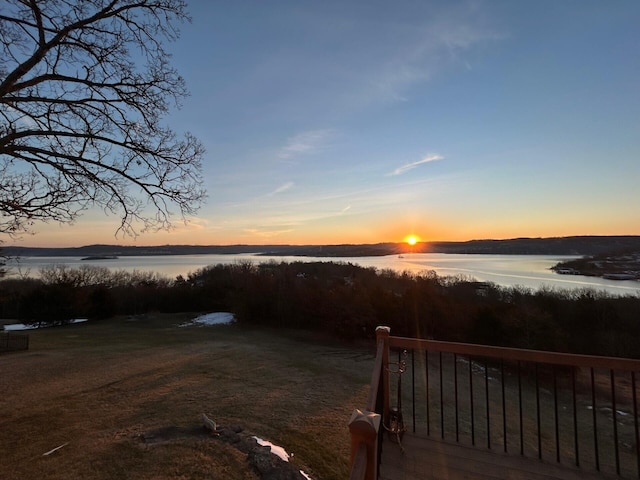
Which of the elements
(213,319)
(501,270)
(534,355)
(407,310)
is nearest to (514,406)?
(534,355)

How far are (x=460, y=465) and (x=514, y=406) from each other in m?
8.88

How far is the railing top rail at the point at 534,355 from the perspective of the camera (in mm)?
2496

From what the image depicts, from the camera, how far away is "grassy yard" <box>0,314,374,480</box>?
368 cm

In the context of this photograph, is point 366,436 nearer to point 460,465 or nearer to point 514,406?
point 460,465

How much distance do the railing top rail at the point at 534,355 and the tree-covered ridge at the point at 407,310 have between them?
14.9 metres

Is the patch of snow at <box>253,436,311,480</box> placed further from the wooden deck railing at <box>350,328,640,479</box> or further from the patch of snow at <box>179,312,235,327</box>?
the patch of snow at <box>179,312,235,327</box>

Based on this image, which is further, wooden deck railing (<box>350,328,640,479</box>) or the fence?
the fence

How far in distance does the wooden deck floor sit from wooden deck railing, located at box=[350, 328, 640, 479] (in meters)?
0.12

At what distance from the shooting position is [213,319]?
2197cm

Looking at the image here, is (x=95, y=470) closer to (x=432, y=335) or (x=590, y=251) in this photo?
(x=432, y=335)

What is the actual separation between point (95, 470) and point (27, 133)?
372 cm

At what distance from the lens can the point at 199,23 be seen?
5.08 metres

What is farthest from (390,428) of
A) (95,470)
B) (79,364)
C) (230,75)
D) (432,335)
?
(432,335)

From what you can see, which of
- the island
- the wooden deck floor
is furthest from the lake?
the wooden deck floor
